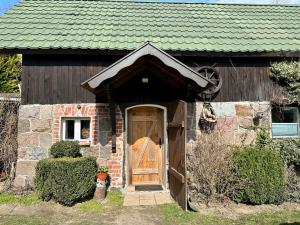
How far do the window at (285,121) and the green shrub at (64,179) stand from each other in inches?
219

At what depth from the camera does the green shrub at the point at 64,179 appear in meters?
7.20

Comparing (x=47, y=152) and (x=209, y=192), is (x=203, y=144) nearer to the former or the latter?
(x=209, y=192)

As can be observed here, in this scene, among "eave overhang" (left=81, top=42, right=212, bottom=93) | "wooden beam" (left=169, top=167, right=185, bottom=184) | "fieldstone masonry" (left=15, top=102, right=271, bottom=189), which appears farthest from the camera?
"fieldstone masonry" (left=15, top=102, right=271, bottom=189)

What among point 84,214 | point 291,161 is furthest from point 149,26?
point 84,214

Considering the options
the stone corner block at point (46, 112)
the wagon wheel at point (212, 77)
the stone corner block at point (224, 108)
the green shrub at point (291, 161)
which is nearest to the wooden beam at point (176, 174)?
the stone corner block at point (224, 108)

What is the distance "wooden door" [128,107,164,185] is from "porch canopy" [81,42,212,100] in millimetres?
723

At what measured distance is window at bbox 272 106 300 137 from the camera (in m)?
9.27

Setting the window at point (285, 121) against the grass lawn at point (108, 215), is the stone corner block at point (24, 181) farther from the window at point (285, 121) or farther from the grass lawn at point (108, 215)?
the window at point (285, 121)

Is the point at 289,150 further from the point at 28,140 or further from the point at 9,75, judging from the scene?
the point at 9,75

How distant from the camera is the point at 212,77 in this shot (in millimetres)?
9102

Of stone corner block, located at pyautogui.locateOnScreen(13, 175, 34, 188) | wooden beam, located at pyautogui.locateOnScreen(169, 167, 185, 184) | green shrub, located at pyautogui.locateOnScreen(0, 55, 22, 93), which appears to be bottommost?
stone corner block, located at pyautogui.locateOnScreen(13, 175, 34, 188)

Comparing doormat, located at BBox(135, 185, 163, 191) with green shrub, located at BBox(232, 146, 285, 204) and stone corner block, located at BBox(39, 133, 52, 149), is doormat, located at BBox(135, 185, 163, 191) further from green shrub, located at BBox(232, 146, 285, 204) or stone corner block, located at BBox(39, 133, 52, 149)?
stone corner block, located at BBox(39, 133, 52, 149)

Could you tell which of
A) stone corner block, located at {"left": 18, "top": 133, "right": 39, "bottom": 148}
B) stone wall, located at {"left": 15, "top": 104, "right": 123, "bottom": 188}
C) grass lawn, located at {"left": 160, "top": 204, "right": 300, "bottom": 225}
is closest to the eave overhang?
stone wall, located at {"left": 15, "top": 104, "right": 123, "bottom": 188}

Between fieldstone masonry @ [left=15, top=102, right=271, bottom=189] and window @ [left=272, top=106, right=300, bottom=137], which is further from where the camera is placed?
window @ [left=272, top=106, right=300, bottom=137]
